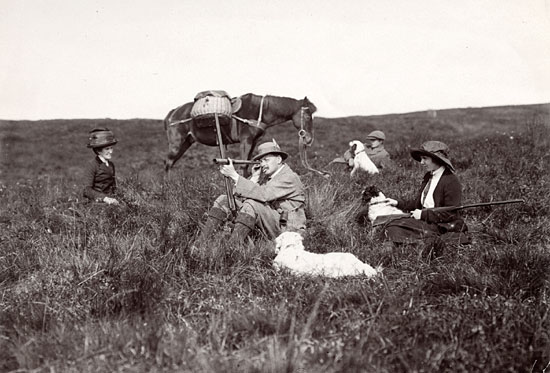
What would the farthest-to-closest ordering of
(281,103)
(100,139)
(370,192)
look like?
1. (281,103)
2. (100,139)
3. (370,192)

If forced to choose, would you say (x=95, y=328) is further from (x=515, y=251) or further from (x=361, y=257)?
(x=515, y=251)

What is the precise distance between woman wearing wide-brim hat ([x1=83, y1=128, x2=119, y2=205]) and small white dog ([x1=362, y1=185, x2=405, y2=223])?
393cm

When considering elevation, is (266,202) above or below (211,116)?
below

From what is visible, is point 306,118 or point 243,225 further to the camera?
point 306,118

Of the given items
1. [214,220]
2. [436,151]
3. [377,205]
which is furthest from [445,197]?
[214,220]

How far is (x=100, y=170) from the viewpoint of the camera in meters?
8.10

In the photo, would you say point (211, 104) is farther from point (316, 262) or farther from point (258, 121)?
point (316, 262)

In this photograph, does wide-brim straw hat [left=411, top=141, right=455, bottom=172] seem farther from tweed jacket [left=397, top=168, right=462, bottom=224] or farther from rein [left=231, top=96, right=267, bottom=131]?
rein [left=231, top=96, right=267, bottom=131]

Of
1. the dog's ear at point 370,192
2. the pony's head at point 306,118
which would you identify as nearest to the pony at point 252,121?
the pony's head at point 306,118

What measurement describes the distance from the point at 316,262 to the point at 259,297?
0.85 m

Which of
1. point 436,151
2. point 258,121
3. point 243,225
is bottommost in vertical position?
point 243,225

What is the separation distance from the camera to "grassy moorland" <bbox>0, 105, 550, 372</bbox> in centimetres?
304

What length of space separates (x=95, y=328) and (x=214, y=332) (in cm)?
84

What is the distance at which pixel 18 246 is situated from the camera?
5.90 metres
